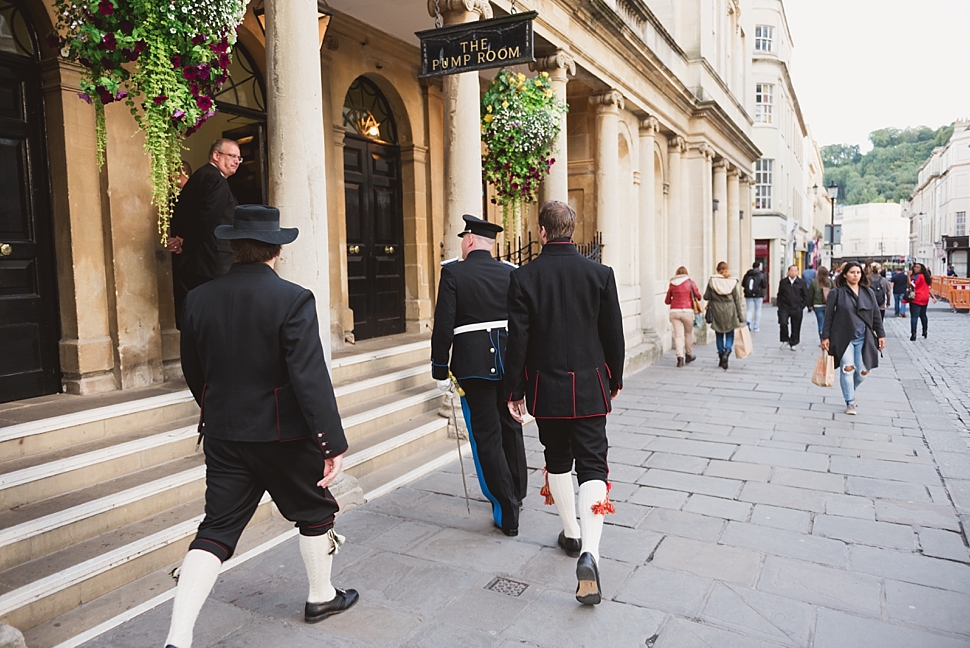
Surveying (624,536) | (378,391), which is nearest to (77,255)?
(378,391)

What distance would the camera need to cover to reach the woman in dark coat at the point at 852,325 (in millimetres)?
7668

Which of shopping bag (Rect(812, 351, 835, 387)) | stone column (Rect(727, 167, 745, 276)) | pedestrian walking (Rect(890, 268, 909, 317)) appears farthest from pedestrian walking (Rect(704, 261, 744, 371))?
pedestrian walking (Rect(890, 268, 909, 317))

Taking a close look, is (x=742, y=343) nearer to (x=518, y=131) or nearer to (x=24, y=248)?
(x=518, y=131)

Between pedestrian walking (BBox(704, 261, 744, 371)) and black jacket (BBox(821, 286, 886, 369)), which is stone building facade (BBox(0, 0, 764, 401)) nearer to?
pedestrian walking (BBox(704, 261, 744, 371))

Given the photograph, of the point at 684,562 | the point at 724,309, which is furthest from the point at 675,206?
the point at 684,562

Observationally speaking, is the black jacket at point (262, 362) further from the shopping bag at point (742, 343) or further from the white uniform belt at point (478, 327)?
the shopping bag at point (742, 343)

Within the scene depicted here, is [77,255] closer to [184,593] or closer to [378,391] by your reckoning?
[378,391]

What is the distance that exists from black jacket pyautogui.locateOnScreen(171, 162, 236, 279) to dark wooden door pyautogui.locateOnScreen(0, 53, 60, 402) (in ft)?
3.37

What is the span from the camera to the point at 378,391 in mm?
6906

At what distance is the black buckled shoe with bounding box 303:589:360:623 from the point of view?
3.34m

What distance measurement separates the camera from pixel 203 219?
5160 millimetres

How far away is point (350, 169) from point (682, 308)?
Result: 20.2 feet

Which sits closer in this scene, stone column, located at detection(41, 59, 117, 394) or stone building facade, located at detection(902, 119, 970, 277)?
stone column, located at detection(41, 59, 117, 394)

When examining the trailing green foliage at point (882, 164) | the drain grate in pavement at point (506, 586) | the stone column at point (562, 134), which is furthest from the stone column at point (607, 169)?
the trailing green foliage at point (882, 164)
